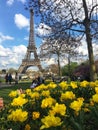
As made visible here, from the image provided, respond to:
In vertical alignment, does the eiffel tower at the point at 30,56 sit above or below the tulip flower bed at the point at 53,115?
above

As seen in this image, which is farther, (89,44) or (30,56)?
(30,56)

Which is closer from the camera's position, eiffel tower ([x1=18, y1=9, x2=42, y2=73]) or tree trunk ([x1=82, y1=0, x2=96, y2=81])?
tree trunk ([x1=82, y1=0, x2=96, y2=81])

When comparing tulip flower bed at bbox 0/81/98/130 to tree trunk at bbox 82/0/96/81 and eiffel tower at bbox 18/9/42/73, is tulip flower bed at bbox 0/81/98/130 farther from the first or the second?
eiffel tower at bbox 18/9/42/73

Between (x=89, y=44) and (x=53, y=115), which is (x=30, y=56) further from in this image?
(x=53, y=115)

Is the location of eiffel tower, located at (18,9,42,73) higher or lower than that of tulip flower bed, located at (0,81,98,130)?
higher

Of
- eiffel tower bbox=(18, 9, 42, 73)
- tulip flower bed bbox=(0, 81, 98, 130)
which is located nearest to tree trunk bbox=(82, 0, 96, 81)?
tulip flower bed bbox=(0, 81, 98, 130)

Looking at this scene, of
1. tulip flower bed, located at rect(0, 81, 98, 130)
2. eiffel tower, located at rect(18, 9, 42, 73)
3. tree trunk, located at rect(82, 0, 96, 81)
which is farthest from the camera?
eiffel tower, located at rect(18, 9, 42, 73)

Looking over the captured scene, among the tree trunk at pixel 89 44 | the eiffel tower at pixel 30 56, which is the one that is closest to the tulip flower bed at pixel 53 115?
the tree trunk at pixel 89 44

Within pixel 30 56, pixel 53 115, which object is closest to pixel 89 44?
pixel 53 115

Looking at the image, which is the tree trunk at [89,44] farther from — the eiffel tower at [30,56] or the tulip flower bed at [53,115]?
the eiffel tower at [30,56]

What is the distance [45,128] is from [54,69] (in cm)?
13678

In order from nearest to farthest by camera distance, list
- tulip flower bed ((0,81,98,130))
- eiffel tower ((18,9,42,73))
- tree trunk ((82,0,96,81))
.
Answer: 1. tulip flower bed ((0,81,98,130))
2. tree trunk ((82,0,96,81))
3. eiffel tower ((18,9,42,73))

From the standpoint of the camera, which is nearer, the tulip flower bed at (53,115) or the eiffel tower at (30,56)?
the tulip flower bed at (53,115)

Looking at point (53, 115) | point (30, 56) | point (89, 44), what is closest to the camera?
point (53, 115)
